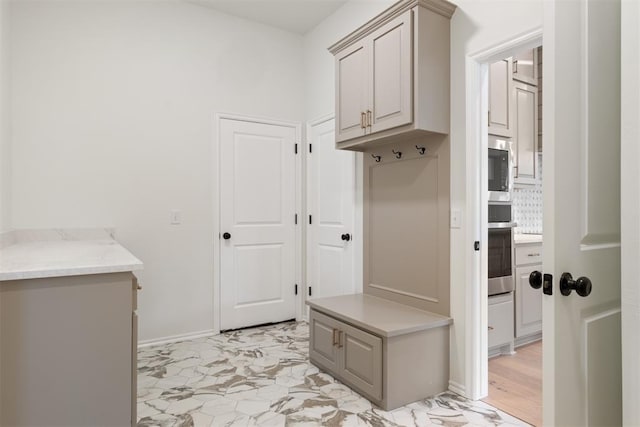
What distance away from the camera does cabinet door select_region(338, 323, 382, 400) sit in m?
2.18

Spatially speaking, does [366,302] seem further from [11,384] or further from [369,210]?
[11,384]

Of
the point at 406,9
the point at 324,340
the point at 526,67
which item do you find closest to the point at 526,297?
the point at 324,340

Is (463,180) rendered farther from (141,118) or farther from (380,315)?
(141,118)

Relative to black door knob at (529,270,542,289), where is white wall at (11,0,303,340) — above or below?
above

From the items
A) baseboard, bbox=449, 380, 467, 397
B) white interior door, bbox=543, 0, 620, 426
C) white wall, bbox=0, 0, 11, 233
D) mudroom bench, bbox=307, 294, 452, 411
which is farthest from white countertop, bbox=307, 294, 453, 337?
white wall, bbox=0, 0, 11, 233

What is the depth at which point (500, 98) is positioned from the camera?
119 inches

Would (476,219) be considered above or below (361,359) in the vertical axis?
above

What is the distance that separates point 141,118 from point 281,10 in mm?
1620

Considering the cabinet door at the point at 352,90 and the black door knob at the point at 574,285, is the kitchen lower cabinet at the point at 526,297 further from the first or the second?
the black door knob at the point at 574,285

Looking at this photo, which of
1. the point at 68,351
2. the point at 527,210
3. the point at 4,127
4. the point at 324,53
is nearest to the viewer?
the point at 68,351

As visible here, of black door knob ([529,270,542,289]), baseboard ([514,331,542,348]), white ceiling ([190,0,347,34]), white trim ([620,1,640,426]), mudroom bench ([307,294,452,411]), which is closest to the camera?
white trim ([620,1,640,426])

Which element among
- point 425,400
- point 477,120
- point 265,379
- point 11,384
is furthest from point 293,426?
point 477,120

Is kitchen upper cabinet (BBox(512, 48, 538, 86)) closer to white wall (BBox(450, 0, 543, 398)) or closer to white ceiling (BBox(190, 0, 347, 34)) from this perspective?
white wall (BBox(450, 0, 543, 398))

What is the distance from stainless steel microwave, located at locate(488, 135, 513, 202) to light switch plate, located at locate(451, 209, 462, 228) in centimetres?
67
